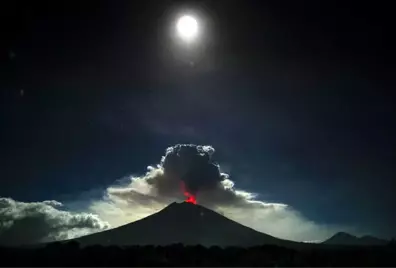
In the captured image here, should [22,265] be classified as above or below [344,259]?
below

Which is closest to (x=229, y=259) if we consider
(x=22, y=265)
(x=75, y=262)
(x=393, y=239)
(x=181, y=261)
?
(x=181, y=261)

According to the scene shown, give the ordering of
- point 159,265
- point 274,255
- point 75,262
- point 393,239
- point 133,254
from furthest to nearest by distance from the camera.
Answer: point 393,239 → point 274,255 → point 133,254 → point 75,262 → point 159,265

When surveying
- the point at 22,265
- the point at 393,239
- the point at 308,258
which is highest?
the point at 393,239

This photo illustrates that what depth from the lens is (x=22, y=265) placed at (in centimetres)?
7694

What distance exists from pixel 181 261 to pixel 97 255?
17.9m

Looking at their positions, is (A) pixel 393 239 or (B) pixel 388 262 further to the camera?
(A) pixel 393 239

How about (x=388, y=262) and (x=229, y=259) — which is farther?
(x=229, y=259)

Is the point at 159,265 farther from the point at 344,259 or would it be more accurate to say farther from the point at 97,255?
the point at 344,259

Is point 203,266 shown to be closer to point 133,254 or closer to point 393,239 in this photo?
point 133,254

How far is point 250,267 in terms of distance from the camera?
78.0 meters

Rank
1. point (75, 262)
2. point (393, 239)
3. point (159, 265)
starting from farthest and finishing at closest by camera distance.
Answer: point (393, 239) < point (75, 262) < point (159, 265)

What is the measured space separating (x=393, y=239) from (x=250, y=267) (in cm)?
5944

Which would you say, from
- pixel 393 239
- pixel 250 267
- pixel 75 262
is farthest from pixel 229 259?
pixel 393 239

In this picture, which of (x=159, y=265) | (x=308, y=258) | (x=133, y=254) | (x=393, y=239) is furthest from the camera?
(x=393, y=239)
